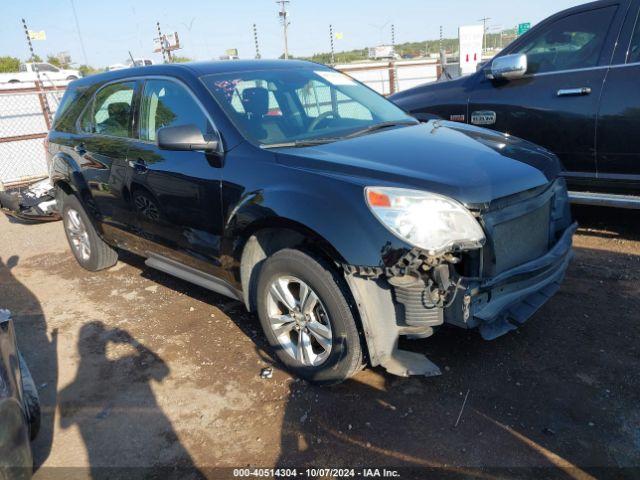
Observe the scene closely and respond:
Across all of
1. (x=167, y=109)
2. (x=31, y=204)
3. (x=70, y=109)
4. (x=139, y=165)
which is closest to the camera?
(x=167, y=109)

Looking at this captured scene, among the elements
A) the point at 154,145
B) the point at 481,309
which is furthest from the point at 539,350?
the point at 154,145

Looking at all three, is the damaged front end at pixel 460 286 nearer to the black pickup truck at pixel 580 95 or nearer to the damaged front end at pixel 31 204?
the black pickup truck at pixel 580 95

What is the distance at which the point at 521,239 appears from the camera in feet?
9.66

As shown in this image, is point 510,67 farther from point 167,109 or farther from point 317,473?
point 317,473

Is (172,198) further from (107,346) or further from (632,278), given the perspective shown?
(632,278)

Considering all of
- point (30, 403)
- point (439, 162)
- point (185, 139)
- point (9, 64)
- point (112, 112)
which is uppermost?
point (9, 64)

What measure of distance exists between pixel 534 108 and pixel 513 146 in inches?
70.0

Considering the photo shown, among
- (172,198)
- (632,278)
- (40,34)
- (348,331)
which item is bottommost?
(632,278)

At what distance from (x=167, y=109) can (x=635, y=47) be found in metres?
3.88

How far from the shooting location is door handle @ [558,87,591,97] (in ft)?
15.2

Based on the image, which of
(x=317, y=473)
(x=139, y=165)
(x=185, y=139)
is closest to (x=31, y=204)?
(x=139, y=165)

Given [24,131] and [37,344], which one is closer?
[37,344]

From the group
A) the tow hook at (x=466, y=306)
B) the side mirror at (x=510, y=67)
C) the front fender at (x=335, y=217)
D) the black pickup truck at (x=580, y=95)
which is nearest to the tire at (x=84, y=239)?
the front fender at (x=335, y=217)

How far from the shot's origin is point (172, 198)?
3.70m
